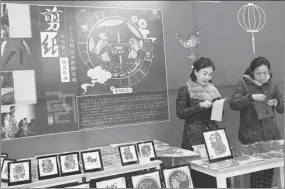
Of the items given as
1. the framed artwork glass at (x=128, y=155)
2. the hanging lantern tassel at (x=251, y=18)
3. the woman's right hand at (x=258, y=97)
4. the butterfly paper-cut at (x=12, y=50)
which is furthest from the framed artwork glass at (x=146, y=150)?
the hanging lantern tassel at (x=251, y=18)

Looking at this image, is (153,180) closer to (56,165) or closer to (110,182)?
(110,182)

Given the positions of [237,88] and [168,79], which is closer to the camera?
[237,88]

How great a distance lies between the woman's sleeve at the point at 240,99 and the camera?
2.00m

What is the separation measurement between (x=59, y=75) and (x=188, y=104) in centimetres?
101

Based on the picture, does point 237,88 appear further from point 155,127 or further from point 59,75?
point 59,75

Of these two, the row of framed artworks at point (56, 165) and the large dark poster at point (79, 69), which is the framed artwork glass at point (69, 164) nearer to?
the row of framed artworks at point (56, 165)

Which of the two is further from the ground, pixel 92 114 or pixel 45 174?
pixel 92 114

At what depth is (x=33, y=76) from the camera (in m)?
2.17

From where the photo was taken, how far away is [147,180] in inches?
56.9

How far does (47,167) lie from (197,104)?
114cm

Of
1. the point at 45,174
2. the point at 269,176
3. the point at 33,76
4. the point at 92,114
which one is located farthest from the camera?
the point at 92,114

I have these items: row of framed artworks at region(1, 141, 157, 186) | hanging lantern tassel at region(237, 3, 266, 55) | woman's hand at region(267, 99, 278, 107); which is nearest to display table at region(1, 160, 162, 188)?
row of framed artworks at region(1, 141, 157, 186)

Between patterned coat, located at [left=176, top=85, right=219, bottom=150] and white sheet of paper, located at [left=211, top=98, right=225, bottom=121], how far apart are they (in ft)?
0.10

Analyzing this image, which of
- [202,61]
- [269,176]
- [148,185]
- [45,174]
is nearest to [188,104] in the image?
[202,61]
